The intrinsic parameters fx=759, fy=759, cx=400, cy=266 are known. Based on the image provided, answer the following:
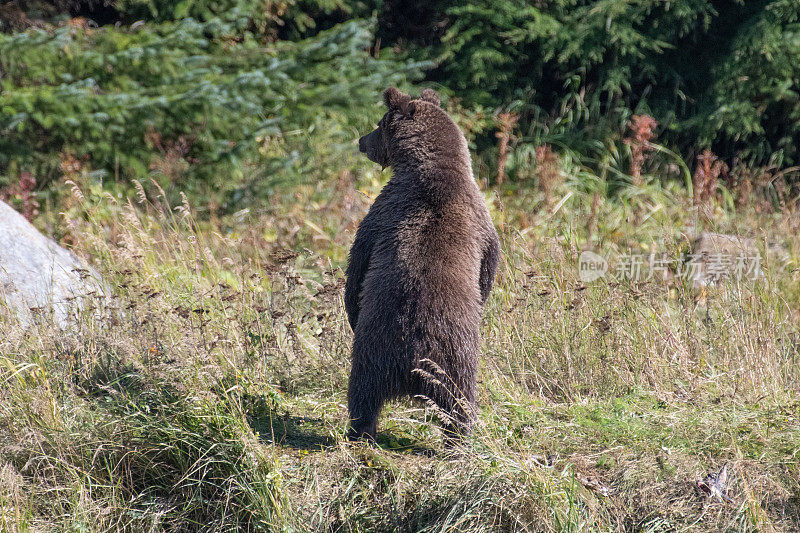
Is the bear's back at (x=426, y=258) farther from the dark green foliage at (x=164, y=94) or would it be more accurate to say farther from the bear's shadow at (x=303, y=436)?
the dark green foliage at (x=164, y=94)

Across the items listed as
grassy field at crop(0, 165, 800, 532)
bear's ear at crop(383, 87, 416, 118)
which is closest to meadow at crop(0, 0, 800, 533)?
grassy field at crop(0, 165, 800, 532)

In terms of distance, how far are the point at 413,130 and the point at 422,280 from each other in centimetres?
83

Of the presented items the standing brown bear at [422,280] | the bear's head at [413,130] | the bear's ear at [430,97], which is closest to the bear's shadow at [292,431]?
the standing brown bear at [422,280]

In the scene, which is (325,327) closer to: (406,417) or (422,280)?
(406,417)

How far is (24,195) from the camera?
7.71 meters

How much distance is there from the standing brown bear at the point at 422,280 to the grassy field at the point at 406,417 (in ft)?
0.63

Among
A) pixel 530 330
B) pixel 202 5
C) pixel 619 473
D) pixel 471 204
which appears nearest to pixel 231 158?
pixel 202 5

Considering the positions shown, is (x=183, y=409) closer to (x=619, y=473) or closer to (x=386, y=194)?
(x=386, y=194)

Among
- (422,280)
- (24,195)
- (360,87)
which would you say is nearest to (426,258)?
(422,280)

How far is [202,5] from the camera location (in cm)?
943

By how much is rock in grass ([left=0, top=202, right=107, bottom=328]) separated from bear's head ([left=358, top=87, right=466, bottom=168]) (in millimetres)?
2172

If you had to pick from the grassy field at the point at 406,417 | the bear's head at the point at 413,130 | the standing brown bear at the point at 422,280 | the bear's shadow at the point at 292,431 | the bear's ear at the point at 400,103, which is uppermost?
the bear's ear at the point at 400,103

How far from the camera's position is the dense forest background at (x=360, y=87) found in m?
7.81

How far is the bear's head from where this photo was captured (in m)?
3.78
